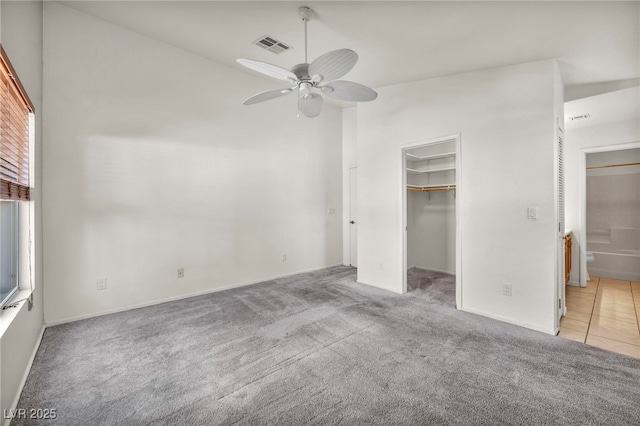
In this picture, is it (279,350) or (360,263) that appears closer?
(279,350)

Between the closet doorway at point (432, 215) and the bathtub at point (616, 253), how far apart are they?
2.48 meters

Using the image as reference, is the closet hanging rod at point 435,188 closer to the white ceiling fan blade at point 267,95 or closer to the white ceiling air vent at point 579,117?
the white ceiling air vent at point 579,117

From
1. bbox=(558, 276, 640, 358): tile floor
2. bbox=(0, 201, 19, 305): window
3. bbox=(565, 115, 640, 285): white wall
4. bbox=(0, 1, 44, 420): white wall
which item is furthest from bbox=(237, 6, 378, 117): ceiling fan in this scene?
bbox=(565, 115, 640, 285): white wall

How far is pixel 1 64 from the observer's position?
1.56 metres

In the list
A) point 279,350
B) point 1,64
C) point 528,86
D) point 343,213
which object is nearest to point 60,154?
point 1,64

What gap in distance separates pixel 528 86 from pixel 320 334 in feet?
10.7

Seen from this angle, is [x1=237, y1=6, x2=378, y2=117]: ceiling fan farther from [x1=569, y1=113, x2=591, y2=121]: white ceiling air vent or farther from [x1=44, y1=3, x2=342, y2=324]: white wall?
[x1=569, y1=113, x2=591, y2=121]: white ceiling air vent

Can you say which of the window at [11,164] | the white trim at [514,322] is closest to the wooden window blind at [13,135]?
the window at [11,164]

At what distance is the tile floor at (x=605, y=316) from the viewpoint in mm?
2481

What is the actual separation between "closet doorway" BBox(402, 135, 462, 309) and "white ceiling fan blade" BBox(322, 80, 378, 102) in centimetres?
234

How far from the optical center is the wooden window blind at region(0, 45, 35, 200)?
165 cm

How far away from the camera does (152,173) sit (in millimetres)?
3320

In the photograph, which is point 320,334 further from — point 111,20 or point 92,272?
point 111,20

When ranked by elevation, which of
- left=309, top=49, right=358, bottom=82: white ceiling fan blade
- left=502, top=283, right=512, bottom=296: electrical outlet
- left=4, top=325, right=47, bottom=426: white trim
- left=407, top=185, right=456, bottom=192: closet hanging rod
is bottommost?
left=4, top=325, right=47, bottom=426: white trim
